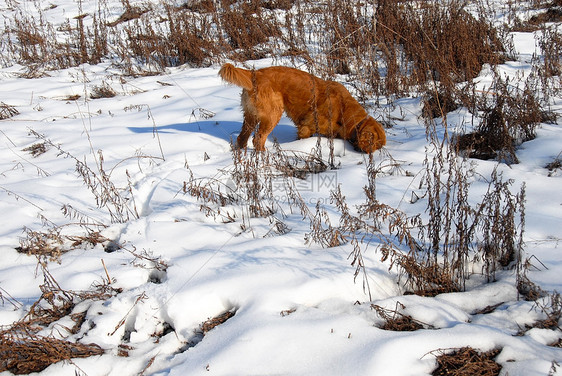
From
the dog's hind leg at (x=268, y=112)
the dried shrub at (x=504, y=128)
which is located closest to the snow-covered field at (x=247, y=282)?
the dried shrub at (x=504, y=128)

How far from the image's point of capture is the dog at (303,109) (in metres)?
4.12

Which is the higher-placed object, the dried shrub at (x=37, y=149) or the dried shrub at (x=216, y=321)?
the dried shrub at (x=37, y=149)

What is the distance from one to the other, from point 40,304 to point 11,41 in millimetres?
9168

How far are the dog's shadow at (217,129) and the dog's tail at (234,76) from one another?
0.99 m

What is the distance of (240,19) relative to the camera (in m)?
7.83

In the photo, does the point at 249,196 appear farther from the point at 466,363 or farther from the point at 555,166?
the point at 555,166

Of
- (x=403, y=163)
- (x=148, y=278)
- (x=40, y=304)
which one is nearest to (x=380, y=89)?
(x=403, y=163)

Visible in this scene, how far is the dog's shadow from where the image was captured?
481cm

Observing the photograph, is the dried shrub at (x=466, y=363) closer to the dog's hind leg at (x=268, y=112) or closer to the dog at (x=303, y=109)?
the dog at (x=303, y=109)

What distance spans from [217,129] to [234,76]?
132 cm

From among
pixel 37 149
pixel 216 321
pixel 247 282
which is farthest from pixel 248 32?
pixel 216 321

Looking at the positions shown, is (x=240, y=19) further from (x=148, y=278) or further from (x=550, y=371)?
(x=550, y=371)

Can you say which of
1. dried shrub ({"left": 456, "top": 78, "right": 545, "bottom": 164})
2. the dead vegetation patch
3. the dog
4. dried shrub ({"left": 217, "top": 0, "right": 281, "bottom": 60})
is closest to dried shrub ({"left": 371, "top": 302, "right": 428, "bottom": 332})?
the dead vegetation patch

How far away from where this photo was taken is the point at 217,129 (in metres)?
4.95
